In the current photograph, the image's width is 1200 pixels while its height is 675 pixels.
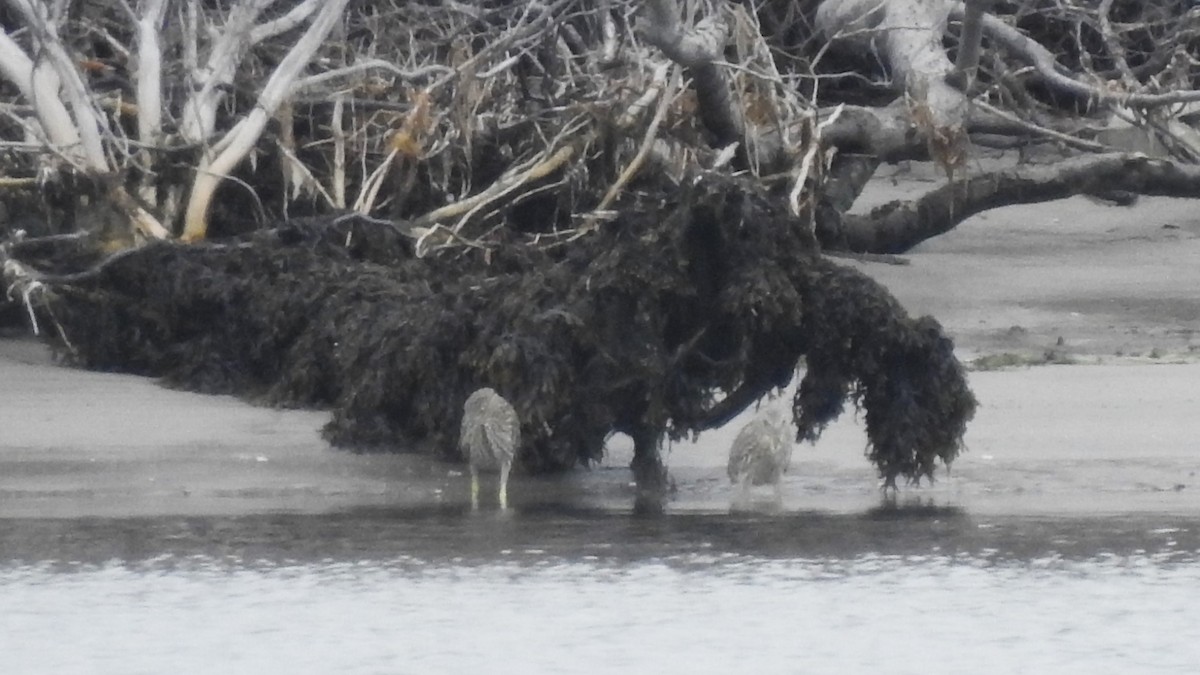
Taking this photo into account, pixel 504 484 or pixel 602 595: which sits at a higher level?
pixel 504 484

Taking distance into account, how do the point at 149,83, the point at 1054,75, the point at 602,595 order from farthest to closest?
the point at 1054,75
the point at 149,83
the point at 602,595

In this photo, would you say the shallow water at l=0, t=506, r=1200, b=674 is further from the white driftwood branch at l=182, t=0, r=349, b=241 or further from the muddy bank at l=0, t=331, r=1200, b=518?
the white driftwood branch at l=182, t=0, r=349, b=241

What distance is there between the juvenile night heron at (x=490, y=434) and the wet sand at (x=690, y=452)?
253 millimetres

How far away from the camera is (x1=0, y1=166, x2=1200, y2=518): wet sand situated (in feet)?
30.2

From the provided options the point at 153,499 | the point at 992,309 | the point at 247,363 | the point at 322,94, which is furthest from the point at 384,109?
the point at 153,499

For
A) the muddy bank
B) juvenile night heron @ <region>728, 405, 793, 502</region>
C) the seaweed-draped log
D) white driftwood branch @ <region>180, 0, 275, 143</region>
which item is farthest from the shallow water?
white driftwood branch @ <region>180, 0, 275, 143</region>

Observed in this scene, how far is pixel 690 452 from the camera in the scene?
10141mm

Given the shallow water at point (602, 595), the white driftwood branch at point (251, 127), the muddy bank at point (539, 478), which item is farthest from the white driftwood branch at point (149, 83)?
the shallow water at point (602, 595)

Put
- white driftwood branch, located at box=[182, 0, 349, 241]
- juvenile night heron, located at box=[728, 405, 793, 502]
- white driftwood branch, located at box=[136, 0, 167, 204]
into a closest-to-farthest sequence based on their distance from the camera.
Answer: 1. juvenile night heron, located at box=[728, 405, 793, 502]
2. white driftwood branch, located at box=[182, 0, 349, 241]
3. white driftwood branch, located at box=[136, 0, 167, 204]

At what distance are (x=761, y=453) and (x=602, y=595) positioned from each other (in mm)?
1404

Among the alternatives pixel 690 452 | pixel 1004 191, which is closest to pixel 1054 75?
pixel 1004 191

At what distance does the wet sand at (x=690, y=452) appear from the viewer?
30.2 feet

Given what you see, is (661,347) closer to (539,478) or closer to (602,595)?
(539,478)

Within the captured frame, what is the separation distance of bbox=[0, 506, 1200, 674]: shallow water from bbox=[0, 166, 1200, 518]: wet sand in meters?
0.39
